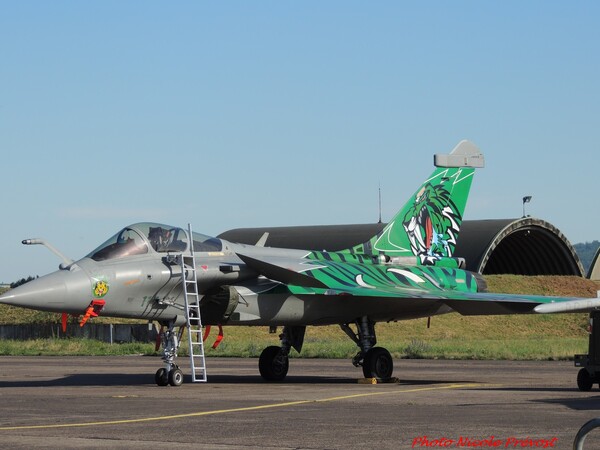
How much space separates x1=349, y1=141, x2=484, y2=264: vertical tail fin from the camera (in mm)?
24109

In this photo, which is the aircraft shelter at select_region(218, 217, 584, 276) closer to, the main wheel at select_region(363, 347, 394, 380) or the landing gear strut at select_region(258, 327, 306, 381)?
the landing gear strut at select_region(258, 327, 306, 381)

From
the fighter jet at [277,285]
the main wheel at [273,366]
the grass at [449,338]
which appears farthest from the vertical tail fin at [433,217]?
the grass at [449,338]

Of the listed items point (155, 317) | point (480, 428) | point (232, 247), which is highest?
point (232, 247)

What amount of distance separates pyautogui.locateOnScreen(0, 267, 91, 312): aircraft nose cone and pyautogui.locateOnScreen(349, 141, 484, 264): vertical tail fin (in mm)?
7337

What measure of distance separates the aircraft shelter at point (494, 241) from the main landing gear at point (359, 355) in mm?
32352

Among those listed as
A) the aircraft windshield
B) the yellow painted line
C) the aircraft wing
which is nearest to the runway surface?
the yellow painted line

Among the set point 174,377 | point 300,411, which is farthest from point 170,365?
point 300,411

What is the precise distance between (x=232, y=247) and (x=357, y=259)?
10.9 ft

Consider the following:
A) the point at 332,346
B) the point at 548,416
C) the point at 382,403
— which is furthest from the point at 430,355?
the point at 548,416

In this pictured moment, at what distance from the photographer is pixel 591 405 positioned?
15.0m

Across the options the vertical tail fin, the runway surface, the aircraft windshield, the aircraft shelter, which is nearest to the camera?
the runway surface

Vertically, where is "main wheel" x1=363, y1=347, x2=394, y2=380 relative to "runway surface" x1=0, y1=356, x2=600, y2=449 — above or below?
above

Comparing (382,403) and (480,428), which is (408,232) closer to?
(382,403)

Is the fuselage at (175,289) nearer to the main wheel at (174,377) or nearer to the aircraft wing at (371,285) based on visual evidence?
the aircraft wing at (371,285)
